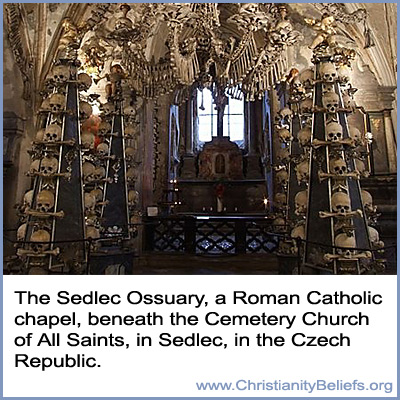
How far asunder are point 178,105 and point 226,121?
36.0ft

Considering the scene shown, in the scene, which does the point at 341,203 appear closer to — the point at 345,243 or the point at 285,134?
the point at 345,243

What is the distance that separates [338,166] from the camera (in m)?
3.57

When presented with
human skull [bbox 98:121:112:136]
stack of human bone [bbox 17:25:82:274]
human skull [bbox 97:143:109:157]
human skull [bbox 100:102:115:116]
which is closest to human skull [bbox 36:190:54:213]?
stack of human bone [bbox 17:25:82:274]

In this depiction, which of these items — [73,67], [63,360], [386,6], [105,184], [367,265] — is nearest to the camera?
[63,360]

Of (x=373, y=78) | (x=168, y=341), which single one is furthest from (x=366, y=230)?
(x=373, y=78)

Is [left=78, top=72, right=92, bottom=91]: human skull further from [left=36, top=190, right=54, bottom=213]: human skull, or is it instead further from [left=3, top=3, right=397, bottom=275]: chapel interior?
[left=36, top=190, right=54, bottom=213]: human skull

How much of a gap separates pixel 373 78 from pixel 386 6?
1344 millimetres

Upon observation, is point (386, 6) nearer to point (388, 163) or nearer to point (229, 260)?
point (388, 163)

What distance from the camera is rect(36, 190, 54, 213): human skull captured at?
3.53m

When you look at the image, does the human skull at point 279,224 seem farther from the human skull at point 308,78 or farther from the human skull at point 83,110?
the human skull at point 83,110

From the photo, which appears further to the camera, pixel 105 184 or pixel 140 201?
pixel 140 201

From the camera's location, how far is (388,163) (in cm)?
693

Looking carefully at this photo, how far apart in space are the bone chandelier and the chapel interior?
2cm

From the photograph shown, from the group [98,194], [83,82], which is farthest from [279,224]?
[83,82]
